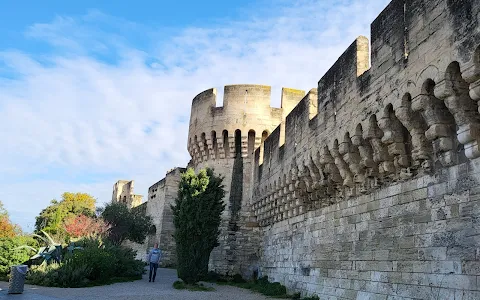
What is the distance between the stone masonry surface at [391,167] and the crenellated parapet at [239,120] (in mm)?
4847

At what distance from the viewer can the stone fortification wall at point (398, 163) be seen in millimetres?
5129

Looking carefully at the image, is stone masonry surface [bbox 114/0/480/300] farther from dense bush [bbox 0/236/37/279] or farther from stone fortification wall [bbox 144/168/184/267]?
stone fortification wall [bbox 144/168/184/267]

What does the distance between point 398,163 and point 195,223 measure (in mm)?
7366

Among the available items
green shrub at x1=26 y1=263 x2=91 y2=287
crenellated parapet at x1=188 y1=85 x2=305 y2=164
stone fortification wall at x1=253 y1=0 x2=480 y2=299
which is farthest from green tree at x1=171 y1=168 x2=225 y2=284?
crenellated parapet at x1=188 y1=85 x2=305 y2=164

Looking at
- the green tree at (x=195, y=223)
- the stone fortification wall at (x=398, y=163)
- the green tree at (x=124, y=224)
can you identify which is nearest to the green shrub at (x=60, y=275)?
the green tree at (x=195, y=223)

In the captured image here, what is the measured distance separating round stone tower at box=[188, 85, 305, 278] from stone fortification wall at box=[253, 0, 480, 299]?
609cm

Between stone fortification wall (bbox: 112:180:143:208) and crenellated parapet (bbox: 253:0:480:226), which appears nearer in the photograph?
crenellated parapet (bbox: 253:0:480:226)

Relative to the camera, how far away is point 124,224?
958 inches

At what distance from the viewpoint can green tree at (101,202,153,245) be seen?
24.2 metres

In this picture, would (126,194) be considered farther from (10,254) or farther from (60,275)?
(60,275)

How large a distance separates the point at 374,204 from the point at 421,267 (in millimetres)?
1674

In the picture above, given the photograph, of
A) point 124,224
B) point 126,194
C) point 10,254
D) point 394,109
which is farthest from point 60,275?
point 126,194

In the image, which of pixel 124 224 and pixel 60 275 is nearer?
pixel 60 275

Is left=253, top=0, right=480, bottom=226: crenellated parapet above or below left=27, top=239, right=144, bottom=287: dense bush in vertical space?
above
